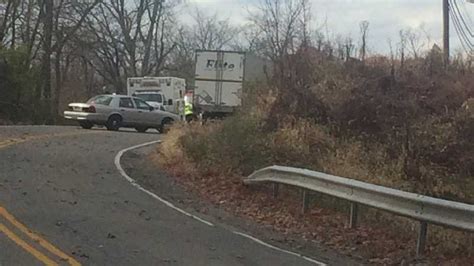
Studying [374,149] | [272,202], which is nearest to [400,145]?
[374,149]

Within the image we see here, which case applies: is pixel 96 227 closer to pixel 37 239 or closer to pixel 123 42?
pixel 37 239

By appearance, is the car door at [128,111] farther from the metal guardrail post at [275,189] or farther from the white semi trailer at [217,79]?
the metal guardrail post at [275,189]

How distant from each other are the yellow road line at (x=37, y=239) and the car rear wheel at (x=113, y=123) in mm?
20392

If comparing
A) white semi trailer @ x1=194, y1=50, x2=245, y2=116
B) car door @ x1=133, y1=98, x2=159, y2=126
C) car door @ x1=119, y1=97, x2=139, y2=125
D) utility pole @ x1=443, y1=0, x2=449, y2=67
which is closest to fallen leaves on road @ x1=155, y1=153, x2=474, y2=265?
utility pole @ x1=443, y1=0, x2=449, y2=67

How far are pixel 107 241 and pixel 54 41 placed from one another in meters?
47.7

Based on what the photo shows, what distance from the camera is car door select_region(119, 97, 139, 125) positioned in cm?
3152

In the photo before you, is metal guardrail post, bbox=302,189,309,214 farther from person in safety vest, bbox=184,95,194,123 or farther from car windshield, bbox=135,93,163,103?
car windshield, bbox=135,93,163,103

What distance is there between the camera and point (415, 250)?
956cm

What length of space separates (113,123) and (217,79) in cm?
466

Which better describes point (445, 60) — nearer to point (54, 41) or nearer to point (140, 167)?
point (140, 167)

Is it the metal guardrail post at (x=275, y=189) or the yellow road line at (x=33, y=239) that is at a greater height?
the metal guardrail post at (x=275, y=189)

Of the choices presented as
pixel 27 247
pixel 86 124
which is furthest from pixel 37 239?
pixel 86 124

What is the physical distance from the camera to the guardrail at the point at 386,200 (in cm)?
882

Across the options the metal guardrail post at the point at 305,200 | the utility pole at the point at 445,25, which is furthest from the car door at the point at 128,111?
the metal guardrail post at the point at 305,200
